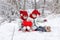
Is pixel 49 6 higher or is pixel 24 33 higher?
pixel 49 6

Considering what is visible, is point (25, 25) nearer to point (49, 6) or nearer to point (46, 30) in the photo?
point (46, 30)

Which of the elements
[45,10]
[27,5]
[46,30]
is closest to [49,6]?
[45,10]

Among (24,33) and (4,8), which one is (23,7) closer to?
(4,8)

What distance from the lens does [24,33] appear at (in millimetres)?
1438

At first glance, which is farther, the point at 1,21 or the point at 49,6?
the point at 49,6

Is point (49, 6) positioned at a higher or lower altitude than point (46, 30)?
higher

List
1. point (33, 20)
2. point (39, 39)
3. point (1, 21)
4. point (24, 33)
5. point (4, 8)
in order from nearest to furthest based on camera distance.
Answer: point (39, 39), point (24, 33), point (33, 20), point (1, 21), point (4, 8)

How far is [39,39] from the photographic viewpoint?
1243mm

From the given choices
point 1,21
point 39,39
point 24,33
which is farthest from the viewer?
point 1,21

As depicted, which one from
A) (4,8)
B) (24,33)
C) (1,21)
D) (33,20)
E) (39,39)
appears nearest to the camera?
(39,39)

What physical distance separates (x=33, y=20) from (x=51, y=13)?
70 cm

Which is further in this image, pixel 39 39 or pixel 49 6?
pixel 49 6

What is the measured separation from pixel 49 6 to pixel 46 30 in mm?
782

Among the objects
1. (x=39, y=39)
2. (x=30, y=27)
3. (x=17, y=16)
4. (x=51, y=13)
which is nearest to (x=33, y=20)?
(x=30, y=27)
